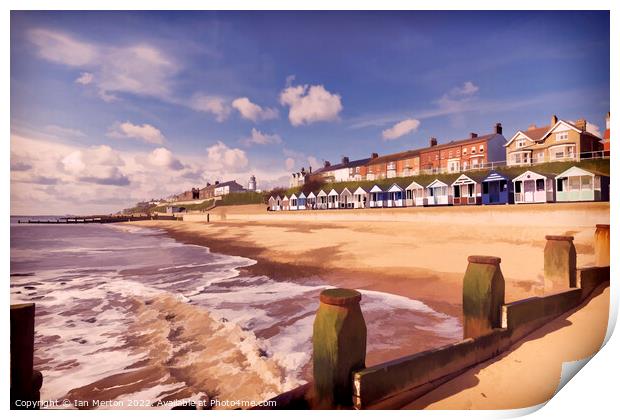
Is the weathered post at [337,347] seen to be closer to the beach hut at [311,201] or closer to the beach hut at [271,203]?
the beach hut at [271,203]

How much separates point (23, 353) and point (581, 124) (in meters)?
7.40

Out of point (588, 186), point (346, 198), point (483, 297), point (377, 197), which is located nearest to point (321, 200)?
point (346, 198)

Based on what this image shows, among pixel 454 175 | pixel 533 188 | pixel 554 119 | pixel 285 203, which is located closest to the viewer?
pixel 554 119

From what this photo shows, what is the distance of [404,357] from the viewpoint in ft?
7.24

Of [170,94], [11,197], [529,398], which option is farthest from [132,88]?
[529,398]

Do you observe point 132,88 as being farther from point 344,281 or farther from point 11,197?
point 344,281

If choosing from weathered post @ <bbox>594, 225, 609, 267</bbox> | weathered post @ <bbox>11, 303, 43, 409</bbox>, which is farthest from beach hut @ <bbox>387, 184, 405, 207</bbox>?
weathered post @ <bbox>11, 303, 43, 409</bbox>

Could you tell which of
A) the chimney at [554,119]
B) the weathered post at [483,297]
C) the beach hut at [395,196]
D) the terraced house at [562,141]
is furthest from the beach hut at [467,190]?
the weathered post at [483,297]

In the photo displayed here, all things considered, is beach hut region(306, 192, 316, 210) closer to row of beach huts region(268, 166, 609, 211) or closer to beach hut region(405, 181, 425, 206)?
row of beach huts region(268, 166, 609, 211)

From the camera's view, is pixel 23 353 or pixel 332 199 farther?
pixel 332 199

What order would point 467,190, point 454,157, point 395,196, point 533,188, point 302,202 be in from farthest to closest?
point 395,196 → point 302,202 → point 467,190 → point 454,157 → point 533,188

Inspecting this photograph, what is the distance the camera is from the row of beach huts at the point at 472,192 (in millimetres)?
5315

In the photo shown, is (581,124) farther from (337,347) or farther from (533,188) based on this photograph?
(533,188)

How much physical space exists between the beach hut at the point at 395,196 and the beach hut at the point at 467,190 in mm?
3416
